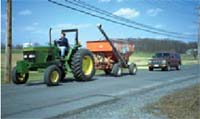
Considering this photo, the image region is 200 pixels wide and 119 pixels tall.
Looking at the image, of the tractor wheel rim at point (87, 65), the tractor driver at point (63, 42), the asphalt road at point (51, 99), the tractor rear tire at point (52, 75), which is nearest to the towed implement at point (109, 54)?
the tractor wheel rim at point (87, 65)

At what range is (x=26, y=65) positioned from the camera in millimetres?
17906

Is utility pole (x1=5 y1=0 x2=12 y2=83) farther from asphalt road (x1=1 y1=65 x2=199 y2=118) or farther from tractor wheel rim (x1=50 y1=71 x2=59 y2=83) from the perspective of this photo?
asphalt road (x1=1 y1=65 x2=199 y2=118)

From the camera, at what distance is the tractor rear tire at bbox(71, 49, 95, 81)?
1991cm

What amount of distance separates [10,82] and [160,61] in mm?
21013

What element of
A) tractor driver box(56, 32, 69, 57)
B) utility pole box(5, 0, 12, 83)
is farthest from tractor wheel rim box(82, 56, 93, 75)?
utility pole box(5, 0, 12, 83)

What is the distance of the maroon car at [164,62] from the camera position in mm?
37656

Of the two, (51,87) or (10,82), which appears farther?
(10,82)

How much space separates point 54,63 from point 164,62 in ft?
67.0

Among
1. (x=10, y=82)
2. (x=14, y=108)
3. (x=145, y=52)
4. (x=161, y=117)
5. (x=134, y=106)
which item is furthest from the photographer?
(x=145, y=52)

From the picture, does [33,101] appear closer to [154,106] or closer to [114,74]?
[154,106]

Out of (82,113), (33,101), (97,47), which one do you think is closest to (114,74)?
(97,47)

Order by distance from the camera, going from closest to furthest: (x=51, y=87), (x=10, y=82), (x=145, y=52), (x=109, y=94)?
1. (x=109, y=94)
2. (x=51, y=87)
3. (x=10, y=82)
4. (x=145, y=52)

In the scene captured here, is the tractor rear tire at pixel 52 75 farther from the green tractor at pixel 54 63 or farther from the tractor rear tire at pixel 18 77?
the tractor rear tire at pixel 18 77

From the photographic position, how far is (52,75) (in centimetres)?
1792
